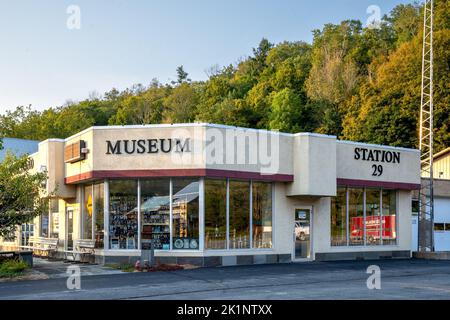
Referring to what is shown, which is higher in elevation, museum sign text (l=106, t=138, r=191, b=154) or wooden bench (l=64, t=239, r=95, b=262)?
museum sign text (l=106, t=138, r=191, b=154)

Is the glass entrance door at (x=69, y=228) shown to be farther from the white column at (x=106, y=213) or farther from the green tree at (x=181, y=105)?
the green tree at (x=181, y=105)

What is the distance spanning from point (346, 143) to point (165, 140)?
26.1 feet

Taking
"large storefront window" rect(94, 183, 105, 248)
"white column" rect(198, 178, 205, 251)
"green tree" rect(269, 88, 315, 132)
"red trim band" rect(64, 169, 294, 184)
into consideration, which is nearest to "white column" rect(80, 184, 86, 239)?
"large storefront window" rect(94, 183, 105, 248)

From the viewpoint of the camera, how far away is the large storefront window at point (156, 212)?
894 inches

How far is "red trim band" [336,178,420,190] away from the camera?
26.0m

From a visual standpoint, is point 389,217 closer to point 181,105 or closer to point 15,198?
point 15,198

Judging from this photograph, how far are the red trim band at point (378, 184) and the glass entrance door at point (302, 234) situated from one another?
206cm

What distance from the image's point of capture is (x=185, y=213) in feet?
73.9

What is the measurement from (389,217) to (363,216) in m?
1.64

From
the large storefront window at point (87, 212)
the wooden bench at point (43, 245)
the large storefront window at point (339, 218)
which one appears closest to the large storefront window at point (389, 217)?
the large storefront window at point (339, 218)

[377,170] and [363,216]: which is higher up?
[377,170]

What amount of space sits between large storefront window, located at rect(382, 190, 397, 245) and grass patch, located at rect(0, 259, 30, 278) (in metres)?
15.1

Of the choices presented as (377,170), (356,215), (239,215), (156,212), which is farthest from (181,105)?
(156,212)

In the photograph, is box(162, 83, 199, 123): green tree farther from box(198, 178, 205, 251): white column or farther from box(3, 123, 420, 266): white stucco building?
box(198, 178, 205, 251): white column
